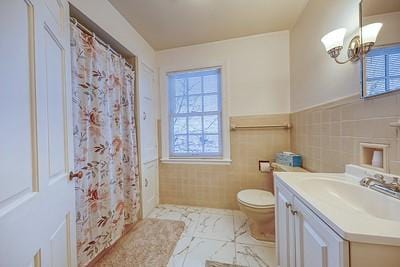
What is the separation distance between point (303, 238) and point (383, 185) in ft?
1.44

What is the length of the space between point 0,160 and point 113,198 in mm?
1298

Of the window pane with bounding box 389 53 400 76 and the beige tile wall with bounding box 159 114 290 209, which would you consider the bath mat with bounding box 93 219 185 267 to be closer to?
the beige tile wall with bounding box 159 114 290 209

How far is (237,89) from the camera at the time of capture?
2404mm

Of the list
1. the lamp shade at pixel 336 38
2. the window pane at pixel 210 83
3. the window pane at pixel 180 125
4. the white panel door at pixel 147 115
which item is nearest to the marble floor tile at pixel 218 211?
the white panel door at pixel 147 115

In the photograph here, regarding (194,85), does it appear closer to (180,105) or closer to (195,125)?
(180,105)

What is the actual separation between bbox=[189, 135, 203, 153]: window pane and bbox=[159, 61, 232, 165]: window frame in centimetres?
10

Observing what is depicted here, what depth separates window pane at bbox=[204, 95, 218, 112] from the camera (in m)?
2.55

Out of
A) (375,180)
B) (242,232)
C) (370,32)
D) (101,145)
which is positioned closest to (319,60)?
(370,32)

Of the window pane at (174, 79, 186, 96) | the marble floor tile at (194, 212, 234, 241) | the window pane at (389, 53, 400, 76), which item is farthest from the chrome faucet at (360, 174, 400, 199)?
the window pane at (174, 79, 186, 96)

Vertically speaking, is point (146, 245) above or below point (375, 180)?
below

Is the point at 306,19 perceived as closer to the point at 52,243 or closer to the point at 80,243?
the point at 52,243

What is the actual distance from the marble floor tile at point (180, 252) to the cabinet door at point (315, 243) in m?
0.97

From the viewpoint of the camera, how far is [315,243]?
723 mm

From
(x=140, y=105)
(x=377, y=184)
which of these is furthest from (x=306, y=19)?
(x=140, y=105)
